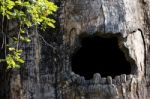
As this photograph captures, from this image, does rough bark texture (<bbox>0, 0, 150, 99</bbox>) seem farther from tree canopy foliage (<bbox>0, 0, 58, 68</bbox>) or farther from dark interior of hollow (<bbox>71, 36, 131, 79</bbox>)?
dark interior of hollow (<bbox>71, 36, 131, 79</bbox>)

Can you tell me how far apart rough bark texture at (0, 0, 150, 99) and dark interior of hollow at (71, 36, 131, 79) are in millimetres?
561

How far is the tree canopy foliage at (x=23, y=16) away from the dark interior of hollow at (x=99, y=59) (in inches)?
34.2

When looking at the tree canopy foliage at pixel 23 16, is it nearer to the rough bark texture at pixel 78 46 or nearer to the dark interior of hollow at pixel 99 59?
the rough bark texture at pixel 78 46

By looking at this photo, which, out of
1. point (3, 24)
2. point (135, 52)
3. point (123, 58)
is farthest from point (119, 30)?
point (3, 24)

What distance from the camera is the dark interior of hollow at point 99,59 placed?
7053 millimetres

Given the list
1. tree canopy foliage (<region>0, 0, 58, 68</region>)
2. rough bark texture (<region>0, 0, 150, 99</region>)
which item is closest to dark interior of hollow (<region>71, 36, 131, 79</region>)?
rough bark texture (<region>0, 0, 150, 99</region>)

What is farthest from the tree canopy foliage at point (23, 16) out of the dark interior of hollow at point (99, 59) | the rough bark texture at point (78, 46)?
the dark interior of hollow at point (99, 59)

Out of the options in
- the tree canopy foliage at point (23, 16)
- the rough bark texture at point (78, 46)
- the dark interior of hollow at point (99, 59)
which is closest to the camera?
the tree canopy foliage at point (23, 16)

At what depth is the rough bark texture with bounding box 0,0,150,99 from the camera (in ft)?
20.5

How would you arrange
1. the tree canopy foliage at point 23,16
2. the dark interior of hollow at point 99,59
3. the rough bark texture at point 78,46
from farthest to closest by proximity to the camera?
the dark interior of hollow at point 99,59 < the rough bark texture at point 78,46 < the tree canopy foliage at point 23,16

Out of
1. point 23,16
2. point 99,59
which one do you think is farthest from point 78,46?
point 99,59

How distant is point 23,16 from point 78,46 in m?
0.71

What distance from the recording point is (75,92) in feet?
20.6

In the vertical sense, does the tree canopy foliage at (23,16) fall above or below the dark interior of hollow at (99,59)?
above
